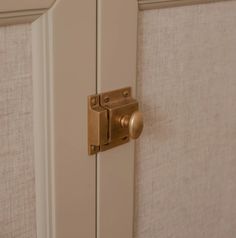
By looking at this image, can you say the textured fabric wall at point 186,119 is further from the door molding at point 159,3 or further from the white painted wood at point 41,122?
the white painted wood at point 41,122

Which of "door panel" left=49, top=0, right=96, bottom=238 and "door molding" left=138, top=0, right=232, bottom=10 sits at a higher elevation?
"door molding" left=138, top=0, right=232, bottom=10

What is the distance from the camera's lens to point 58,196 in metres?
0.60

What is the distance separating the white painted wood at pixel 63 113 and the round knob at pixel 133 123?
0.05 meters

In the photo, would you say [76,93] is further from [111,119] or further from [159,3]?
[159,3]

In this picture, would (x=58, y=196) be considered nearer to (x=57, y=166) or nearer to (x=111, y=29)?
(x=57, y=166)

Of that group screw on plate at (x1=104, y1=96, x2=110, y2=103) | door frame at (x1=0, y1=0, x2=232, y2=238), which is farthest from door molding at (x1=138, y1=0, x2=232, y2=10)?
screw on plate at (x1=104, y1=96, x2=110, y2=103)

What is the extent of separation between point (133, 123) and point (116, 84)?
0.17 ft

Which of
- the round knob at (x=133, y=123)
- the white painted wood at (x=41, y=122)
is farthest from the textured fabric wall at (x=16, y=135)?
the round knob at (x=133, y=123)

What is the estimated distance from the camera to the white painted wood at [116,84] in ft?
1.98

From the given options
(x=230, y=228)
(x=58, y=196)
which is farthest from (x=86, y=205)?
(x=230, y=228)

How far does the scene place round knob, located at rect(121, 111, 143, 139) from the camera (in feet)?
2.02

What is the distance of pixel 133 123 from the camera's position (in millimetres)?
616

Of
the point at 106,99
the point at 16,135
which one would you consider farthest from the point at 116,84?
the point at 16,135

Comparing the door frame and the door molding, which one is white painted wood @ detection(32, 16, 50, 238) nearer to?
the door frame
